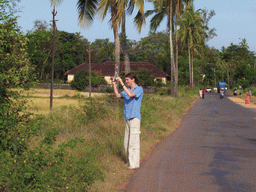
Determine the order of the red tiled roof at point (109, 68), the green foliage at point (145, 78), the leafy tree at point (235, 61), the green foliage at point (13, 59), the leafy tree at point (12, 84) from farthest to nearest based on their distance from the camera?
1. the leafy tree at point (235, 61)
2. the red tiled roof at point (109, 68)
3. the green foliage at point (145, 78)
4. the green foliage at point (13, 59)
5. the leafy tree at point (12, 84)

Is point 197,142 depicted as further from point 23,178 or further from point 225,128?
point 23,178

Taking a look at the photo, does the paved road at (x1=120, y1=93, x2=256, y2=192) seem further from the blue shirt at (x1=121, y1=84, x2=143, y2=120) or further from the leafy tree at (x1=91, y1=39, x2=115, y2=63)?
the leafy tree at (x1=91, y1=39, x2=115, y2=63)

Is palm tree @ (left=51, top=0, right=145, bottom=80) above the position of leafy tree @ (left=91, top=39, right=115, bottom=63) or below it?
below

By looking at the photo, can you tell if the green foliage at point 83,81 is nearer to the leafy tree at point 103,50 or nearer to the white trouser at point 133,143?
the leafy tree at point 103,50

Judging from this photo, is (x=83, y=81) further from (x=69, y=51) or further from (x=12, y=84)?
(x=12, y=84)

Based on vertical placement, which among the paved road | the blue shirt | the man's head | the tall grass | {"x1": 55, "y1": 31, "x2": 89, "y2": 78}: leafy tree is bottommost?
the paved road

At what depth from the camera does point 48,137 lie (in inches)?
181

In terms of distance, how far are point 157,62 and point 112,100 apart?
70.8m

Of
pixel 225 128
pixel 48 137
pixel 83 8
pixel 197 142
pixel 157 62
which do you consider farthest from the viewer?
pixel 157 62

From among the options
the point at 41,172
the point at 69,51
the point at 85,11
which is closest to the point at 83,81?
the point at 69,51

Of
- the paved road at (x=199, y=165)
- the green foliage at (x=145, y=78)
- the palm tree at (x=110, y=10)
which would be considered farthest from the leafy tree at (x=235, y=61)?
the paved road at (x=199, y=165)

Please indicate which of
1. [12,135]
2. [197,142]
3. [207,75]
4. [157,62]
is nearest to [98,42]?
[157,62]

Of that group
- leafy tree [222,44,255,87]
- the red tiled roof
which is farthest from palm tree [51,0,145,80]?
leafy tree [222,44,255,87]

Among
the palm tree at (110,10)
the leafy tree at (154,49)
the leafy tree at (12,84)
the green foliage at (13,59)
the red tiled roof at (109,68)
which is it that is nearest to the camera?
the leafy tree at (12,84)
